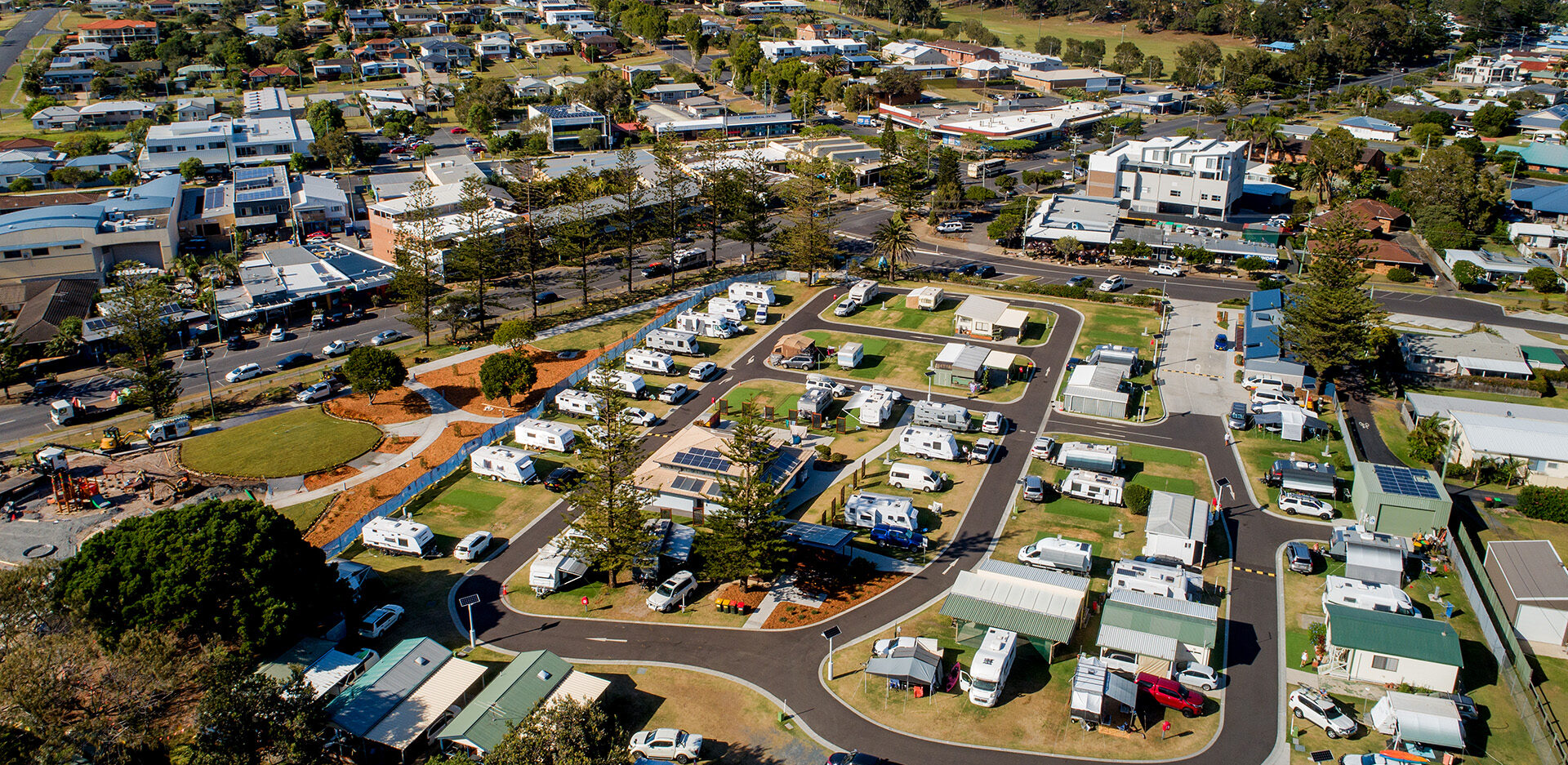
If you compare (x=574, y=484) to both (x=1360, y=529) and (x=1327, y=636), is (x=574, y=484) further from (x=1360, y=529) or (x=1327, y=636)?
(x=1360, y=529)

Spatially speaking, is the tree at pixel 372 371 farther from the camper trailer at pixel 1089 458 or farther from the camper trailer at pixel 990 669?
the camper trailer at pixel 990 669

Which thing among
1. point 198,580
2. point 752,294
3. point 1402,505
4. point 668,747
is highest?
point 752,294

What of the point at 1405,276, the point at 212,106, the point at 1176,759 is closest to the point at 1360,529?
the point at 1176,759

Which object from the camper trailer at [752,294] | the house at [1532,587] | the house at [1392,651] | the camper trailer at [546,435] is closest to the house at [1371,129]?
the camper trailer at [752,294]

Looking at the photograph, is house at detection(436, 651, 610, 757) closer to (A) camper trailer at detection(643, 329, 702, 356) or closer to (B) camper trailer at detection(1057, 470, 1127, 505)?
(B) camper trailer at detection(1057, 470, 1127, 505)

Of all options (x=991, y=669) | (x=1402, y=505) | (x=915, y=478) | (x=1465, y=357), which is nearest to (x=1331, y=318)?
(x=1465, y=357)

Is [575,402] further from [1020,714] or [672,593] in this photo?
[1020,714]
